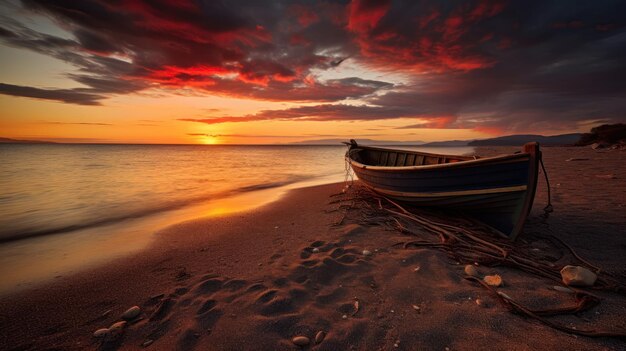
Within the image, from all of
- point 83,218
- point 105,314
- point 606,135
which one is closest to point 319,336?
point 105,314

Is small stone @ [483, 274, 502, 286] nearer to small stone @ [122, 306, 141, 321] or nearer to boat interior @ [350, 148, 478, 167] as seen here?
small stone @ [122, 306, 141, 321]

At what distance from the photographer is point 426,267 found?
13.4 feet

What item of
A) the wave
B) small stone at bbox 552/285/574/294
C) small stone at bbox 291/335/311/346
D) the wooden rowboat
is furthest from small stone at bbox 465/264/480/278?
the wave

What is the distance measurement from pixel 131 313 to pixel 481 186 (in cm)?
639

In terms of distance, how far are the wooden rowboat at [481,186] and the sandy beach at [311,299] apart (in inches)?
29.8

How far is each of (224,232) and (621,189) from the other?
44.5 feet

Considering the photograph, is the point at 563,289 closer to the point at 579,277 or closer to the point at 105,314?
the point at 579,277

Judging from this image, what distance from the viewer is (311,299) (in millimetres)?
3393

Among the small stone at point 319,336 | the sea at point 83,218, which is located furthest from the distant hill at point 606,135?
the small stone at point 319,336

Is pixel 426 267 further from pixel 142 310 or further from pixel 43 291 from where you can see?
pixel 43 291

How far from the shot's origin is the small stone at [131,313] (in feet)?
10.2

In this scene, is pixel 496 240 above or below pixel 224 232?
above

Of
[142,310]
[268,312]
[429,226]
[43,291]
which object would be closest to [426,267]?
[429,226]

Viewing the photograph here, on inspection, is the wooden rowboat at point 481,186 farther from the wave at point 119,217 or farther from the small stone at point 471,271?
the wave at point 119,217
